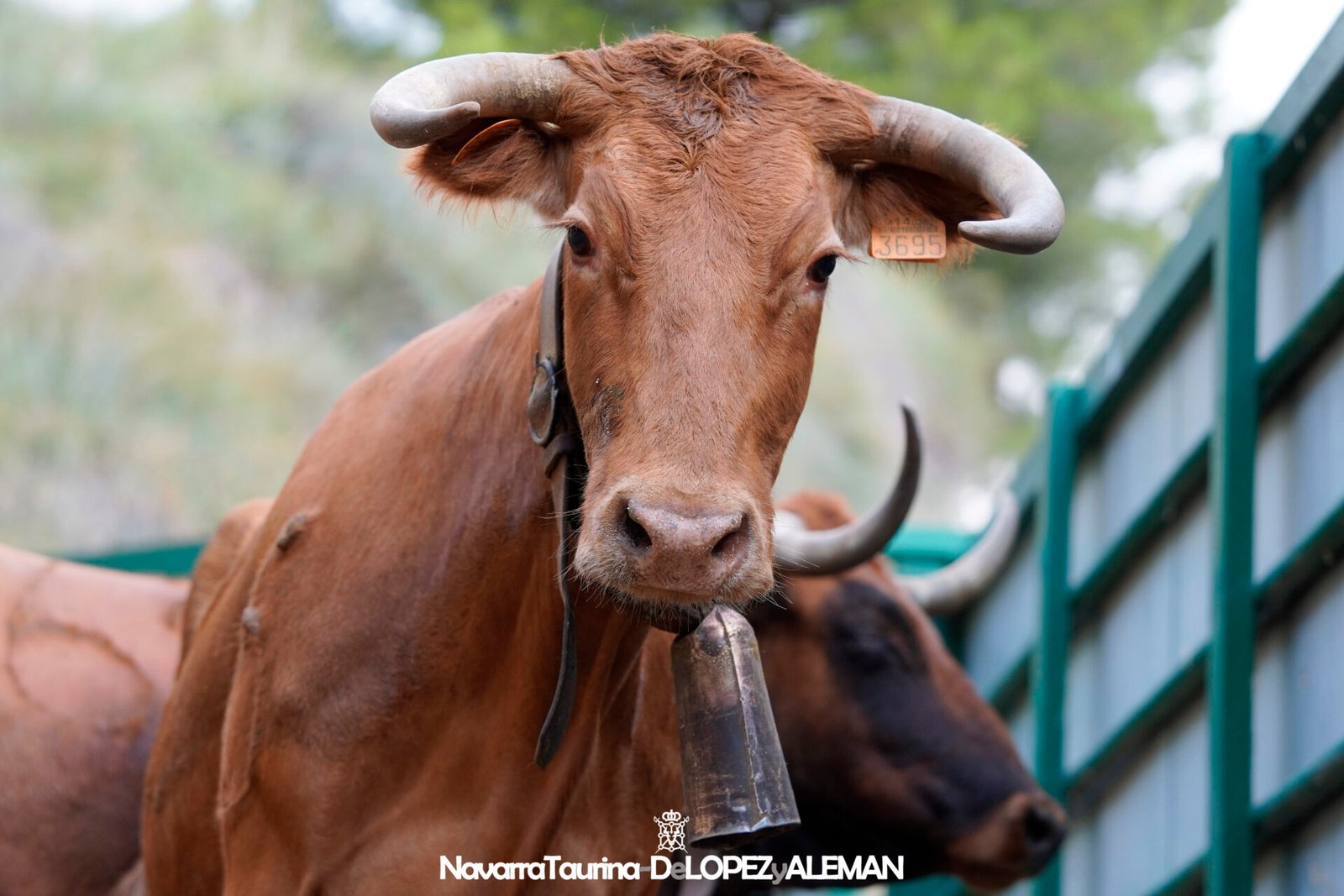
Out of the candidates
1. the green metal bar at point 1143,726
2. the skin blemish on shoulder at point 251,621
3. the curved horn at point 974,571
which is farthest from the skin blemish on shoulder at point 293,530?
the curved horn at point 974,571

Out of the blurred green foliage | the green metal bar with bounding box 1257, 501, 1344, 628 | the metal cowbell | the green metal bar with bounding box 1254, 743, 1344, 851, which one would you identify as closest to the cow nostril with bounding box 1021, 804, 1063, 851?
the green metal bar with bounding box 1254, 743, 1344, 851

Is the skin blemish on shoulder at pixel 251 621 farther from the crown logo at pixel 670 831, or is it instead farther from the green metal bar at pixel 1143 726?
the green metal bar at pixel 1143 726

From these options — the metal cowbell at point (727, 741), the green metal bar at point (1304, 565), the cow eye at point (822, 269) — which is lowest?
the metal cowbell at point (727, 741)

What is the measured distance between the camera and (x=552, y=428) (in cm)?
305

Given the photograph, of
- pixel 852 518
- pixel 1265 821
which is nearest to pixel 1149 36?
pixel 852 518

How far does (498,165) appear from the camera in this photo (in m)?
3.15

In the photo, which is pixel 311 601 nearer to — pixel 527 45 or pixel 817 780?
pixel 817 780

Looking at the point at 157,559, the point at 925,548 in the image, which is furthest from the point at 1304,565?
the point at 157,559

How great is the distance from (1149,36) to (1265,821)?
62.2ft

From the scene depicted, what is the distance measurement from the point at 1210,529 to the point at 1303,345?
2.78ft

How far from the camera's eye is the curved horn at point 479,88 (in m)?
2.88

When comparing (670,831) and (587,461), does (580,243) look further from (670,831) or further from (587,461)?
(670,831)

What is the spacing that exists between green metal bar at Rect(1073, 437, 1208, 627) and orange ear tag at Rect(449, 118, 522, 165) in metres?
2.72

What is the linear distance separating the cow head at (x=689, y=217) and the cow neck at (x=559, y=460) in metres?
0.07
